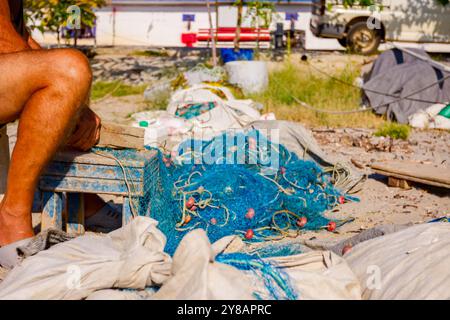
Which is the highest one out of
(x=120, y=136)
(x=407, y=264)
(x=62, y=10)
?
(x=62, y=10)

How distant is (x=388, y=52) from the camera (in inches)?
350

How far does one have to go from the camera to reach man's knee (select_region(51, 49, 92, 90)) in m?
2.81

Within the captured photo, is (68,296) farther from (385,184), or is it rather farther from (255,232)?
(385,184)

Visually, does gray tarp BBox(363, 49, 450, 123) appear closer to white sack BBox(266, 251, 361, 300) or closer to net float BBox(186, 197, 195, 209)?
net float BBox(186, 197, 195, 209)

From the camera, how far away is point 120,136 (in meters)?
3.48

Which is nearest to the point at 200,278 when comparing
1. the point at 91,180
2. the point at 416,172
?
the point at 91,180

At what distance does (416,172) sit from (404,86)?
3650mm

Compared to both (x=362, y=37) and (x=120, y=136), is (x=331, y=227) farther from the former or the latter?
(x=362, y=37)

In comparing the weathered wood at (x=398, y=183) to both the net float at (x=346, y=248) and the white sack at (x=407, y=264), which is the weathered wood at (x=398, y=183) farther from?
the white sack at (x=407, y=264)

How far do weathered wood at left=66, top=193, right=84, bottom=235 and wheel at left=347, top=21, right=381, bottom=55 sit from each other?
10.6 m

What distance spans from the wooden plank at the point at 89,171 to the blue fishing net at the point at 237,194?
12 cm

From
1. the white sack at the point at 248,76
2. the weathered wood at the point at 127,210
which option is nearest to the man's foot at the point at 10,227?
the weathered wood at the point at 127,210

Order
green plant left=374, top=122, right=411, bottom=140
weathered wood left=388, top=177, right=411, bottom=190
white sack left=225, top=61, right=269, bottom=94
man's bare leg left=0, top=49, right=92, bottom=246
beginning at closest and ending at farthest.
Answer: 1. man's bare leg left=0, top=49, right=92, bottom=246
2. weathered wood left=388, top=177, right=411, bottom=190
3. green plant left=374, top=122, right=411, bottom=140
4. white sack left=225, top=61, right=269, bottom=94

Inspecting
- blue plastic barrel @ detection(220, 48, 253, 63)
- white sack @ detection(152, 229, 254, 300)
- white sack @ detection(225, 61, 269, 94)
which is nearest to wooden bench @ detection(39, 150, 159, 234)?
white sack @ detection(152, 229, 254, 300)
